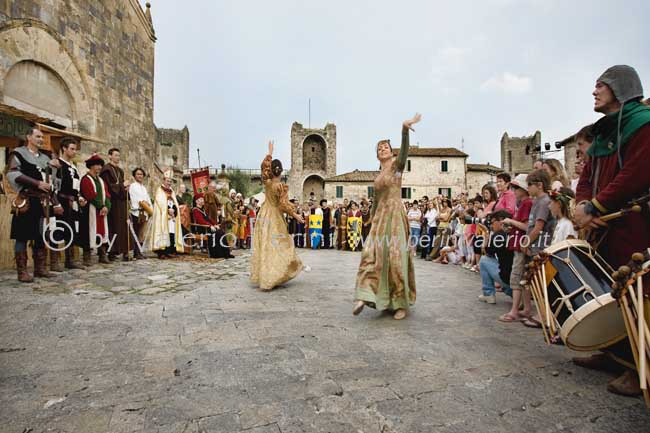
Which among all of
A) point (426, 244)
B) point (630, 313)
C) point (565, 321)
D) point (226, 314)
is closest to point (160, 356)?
point (226, 314)

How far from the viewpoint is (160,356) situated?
262 cm

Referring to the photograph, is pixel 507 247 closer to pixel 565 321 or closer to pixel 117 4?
pixel 565 321

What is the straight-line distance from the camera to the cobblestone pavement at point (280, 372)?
1.82m

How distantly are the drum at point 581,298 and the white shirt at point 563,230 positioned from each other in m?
1.85

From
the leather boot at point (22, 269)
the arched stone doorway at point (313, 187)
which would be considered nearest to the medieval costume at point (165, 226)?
the leather boot at point (22, 269)

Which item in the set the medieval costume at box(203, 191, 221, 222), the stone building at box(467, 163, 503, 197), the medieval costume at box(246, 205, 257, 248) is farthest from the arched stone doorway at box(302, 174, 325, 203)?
the medieval costume at box(203, 191, 221, 222)

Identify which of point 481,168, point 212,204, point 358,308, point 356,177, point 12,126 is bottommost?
point 358,308

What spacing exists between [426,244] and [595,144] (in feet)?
31.7

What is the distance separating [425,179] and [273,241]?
3954cm

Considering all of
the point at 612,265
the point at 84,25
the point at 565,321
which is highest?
the point at 84,25

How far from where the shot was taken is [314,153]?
50.0m

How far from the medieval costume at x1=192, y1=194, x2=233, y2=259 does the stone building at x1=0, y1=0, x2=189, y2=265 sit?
10.5 feet

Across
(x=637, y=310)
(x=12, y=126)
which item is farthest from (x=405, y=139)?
(x=12, y=126)

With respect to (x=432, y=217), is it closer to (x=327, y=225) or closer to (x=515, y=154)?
(x=327, y=225)
